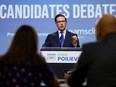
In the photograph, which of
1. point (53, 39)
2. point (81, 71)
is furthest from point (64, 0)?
point (81, 71)

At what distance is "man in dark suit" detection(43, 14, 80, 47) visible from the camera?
5.77 metres

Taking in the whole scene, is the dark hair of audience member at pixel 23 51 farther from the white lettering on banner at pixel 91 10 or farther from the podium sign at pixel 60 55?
the white lettering on banner at pixel 91 10

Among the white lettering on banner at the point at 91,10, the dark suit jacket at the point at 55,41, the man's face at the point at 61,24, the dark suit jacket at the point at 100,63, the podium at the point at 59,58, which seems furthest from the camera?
the white lettering on banner at the point at 91,10

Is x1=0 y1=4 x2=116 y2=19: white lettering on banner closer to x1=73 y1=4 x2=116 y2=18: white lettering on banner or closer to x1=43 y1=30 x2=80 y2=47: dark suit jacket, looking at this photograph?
x1=73 y1=4 x2=116 y2=18: white lettering on banner

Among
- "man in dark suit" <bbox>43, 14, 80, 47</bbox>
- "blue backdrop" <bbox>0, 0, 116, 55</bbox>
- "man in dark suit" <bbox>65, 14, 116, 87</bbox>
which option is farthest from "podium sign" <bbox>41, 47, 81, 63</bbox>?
"blue backdrop" <bbox>0, 0, 116, 55</bbox>

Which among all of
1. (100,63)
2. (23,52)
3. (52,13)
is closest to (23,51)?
(23,52)

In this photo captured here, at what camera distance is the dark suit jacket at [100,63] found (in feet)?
8.59

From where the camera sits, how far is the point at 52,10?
715cm

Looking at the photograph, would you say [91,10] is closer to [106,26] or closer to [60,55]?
[60,55]

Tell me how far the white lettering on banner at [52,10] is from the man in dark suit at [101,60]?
173 inches

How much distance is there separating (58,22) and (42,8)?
0.74 m

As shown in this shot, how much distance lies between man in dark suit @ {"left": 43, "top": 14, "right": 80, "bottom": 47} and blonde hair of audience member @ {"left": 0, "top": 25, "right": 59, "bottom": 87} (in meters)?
2.78


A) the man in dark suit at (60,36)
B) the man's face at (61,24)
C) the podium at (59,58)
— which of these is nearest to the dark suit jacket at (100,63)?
the podium at (59,58)

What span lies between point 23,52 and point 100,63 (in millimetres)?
635
